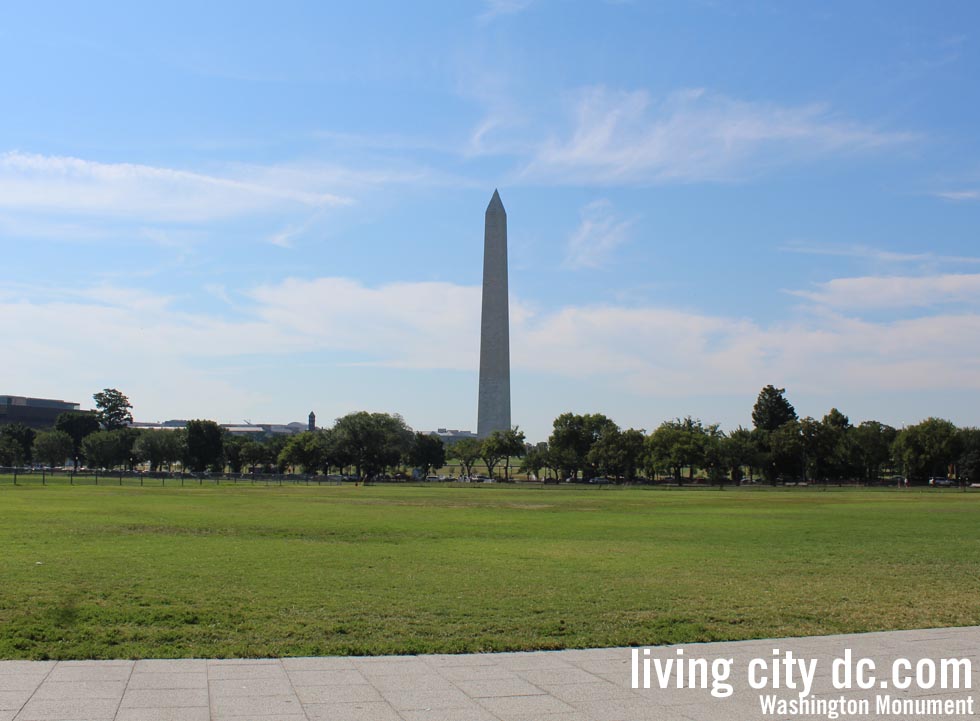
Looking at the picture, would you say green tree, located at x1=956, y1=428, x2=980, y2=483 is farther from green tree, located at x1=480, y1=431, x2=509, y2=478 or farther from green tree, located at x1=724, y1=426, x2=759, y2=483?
green tree, located at x1=480, y1=431, x2=509, y2=478

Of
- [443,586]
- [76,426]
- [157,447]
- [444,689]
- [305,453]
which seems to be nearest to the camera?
[444,689]

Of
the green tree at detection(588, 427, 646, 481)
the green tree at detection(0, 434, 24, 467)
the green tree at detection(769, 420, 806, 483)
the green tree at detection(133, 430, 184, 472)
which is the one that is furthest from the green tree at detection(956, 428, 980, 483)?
the green tree at detection(0, 434, 24, 467)

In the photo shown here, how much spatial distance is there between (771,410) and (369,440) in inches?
2584

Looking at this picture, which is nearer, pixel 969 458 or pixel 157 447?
pixel 969 458

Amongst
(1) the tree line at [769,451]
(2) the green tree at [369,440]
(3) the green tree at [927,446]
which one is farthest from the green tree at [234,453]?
(3) the green tree at [927,446]

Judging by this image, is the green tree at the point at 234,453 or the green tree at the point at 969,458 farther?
the green tree at the point at 234,453

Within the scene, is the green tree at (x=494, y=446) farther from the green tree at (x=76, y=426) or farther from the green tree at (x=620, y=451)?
the green tree at (x=76, y=426)

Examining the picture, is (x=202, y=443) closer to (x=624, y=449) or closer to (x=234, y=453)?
(x=234, y=453)

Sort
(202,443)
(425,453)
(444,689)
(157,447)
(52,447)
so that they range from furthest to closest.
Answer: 1. (425,453)
2. (202,443)
3. (52,447)
4. (157,447)
5. (444,689)

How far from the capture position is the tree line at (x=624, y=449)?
11269cm

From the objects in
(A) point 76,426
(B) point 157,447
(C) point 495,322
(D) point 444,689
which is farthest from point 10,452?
(D) point 444,689

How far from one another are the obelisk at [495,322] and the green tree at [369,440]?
1351 cm

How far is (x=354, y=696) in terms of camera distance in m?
8.63

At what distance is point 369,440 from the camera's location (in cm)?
11688
